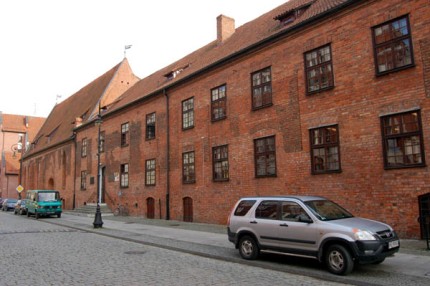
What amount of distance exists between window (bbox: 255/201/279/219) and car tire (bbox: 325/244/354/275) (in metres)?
1.68

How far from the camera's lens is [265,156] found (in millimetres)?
16344

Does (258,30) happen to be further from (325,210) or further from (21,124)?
(21,124)

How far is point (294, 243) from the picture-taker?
342 inches

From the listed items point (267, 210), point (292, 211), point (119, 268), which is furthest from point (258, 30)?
point (119, 268)

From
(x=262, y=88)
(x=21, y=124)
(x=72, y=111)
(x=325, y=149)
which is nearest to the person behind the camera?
(x=325, y=149)

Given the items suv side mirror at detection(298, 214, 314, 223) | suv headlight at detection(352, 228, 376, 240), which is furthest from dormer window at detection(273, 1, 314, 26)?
suv headlight at detection(352, 228, 376, 240)

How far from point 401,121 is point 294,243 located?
595 centimetres

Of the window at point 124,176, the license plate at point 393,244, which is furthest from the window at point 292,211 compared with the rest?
the window at point 124,176

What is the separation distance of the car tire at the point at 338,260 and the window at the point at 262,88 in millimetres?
9175

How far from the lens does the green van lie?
89.1 ft

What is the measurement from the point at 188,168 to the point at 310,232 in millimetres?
13208

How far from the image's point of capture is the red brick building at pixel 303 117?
11727 millimetres

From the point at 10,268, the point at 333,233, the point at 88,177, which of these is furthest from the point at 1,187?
the point at 333,233

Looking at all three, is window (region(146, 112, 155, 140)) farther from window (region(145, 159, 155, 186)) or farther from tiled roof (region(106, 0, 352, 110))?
window (region(145, 159, 155, 186))
